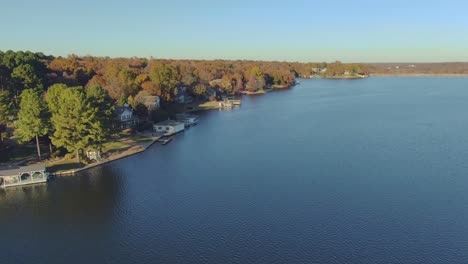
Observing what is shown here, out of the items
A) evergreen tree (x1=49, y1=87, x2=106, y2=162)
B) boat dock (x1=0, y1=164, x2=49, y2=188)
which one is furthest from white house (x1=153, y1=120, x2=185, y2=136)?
boat dock (x1=0, y1=164, x2=49, y2=188)

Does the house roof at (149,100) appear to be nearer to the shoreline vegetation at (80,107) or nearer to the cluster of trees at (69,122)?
the shoreline vegetation at (80,107)

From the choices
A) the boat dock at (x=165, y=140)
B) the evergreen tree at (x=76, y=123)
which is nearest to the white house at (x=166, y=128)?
the boat dock at (x=165, y=140)

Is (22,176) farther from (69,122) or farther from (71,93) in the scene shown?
(71,93)

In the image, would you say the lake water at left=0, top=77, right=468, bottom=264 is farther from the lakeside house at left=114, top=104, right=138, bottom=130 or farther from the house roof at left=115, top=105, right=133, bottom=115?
the house roof at left=115, top=105, right=133, bottom=115

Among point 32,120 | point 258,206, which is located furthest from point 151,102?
point 258,206

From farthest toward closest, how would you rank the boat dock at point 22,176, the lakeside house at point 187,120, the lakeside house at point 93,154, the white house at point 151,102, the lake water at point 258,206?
the lakeside house at point 187,120
the white house at point 151,102
the lakeside house at point 93,154
the boat dock at point 22,176
the lake water at point 258,206
